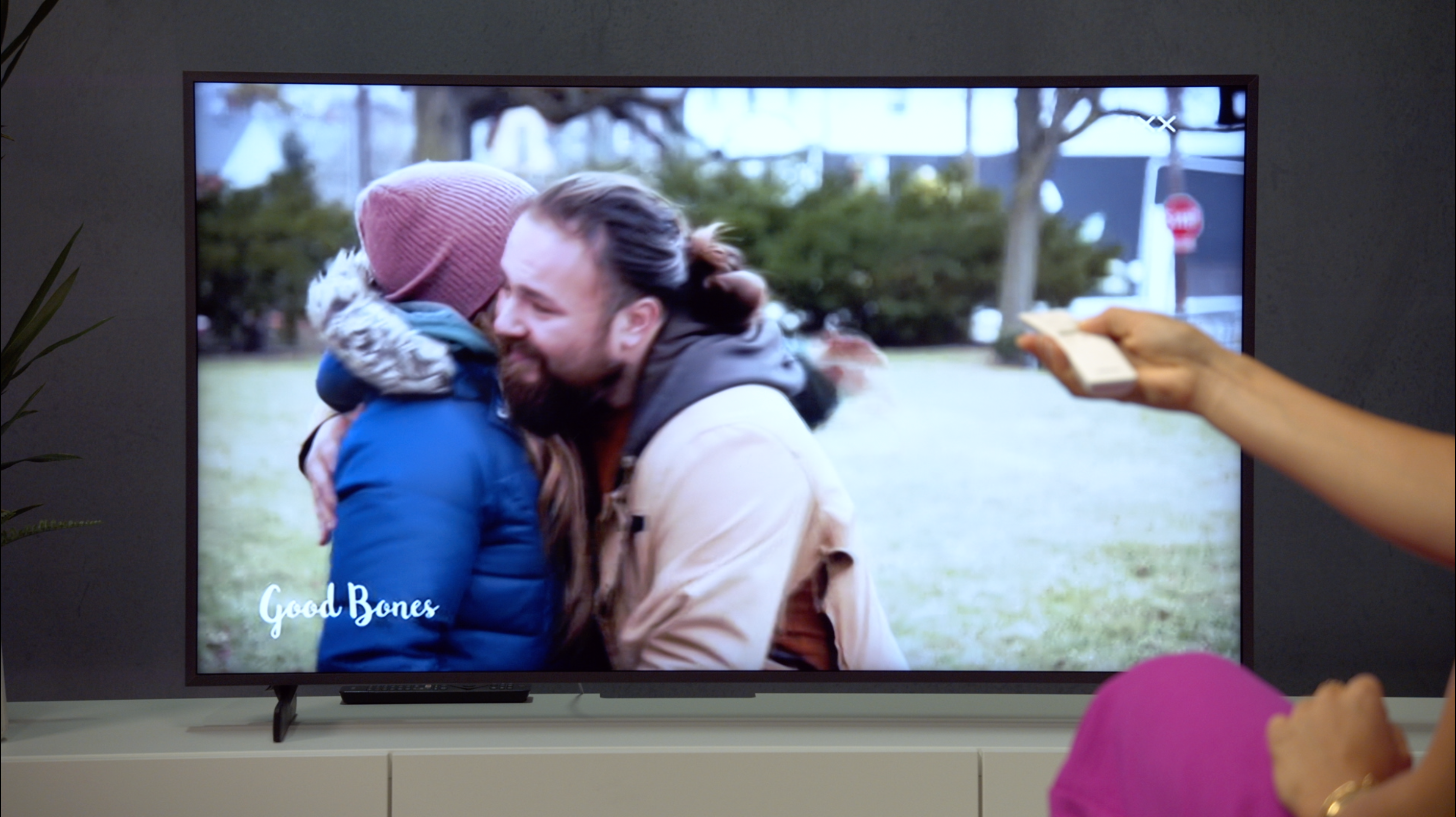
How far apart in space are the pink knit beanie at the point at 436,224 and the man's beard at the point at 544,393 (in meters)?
0.16

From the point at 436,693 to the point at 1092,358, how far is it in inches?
69.5

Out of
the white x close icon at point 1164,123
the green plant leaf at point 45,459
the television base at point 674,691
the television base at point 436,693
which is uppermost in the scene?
the white x close icon at point 1164,123

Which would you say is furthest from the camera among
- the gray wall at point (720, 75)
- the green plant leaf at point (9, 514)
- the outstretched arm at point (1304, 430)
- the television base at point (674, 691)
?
the gray wall at point (720, 75)

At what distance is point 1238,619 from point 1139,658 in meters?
0.20

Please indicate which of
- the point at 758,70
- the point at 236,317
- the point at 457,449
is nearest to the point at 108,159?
the point at 236,317

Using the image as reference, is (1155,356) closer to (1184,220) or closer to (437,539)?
(1184,220)

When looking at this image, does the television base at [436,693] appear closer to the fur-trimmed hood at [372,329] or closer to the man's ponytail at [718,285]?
the fur-trimmed hood at [372,329]

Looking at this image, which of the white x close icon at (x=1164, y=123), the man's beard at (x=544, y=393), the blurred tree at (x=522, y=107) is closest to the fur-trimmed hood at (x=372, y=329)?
the man's beard at (x=544, y=393)

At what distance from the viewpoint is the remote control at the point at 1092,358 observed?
87 cm

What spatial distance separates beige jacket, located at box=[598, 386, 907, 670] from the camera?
2.31 m

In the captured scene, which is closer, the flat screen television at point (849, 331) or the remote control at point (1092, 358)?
the remote control at point (1092, 358)

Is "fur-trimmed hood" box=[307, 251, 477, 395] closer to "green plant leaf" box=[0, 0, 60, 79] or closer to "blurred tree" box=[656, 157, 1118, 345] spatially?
"blurred tree" box=[656, 157, 1118, 345]

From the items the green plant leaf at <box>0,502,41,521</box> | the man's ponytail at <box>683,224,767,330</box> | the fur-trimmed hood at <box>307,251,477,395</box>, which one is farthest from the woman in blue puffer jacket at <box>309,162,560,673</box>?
the green plant leaf at <box>0,502,41,521</box>

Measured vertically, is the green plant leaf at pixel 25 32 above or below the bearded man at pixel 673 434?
above
